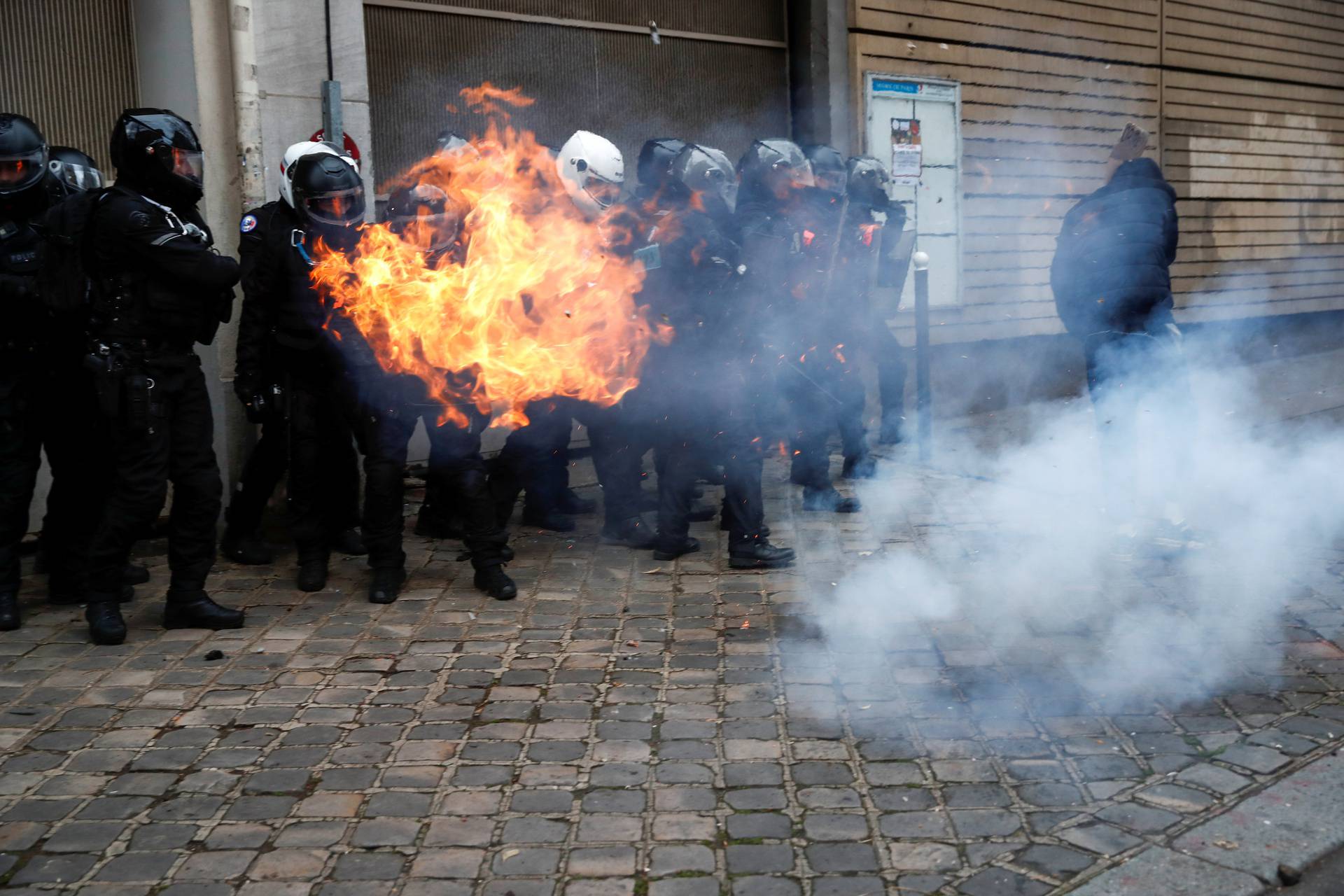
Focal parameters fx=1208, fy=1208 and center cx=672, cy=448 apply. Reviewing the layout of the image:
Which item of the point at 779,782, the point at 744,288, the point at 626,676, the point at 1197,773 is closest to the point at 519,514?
the point at 744,288

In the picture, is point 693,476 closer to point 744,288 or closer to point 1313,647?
point 744,288

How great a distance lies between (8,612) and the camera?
531 cm

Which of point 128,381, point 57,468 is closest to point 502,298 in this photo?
point 128,381

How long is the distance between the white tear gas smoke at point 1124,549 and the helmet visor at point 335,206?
113 inches

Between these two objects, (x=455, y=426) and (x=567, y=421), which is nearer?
(x=455, y=426)

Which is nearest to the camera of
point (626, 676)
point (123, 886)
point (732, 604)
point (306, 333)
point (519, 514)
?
point (123, 886)

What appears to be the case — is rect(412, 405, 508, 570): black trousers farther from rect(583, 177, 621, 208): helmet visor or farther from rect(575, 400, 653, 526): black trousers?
rect(583, 177, 621, 208): helmet visor

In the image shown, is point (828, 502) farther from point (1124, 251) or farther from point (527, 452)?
point (1124, 251)

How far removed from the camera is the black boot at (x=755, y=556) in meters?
Answer: 6.12

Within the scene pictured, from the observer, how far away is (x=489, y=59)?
850 cm

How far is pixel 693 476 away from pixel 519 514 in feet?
4.96

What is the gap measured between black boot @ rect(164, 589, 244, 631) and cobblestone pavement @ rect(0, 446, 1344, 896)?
8 centimetres

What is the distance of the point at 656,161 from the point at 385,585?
280cm

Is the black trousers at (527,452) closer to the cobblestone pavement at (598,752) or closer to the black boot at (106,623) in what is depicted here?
the cobblestone pavement at (598,752)
